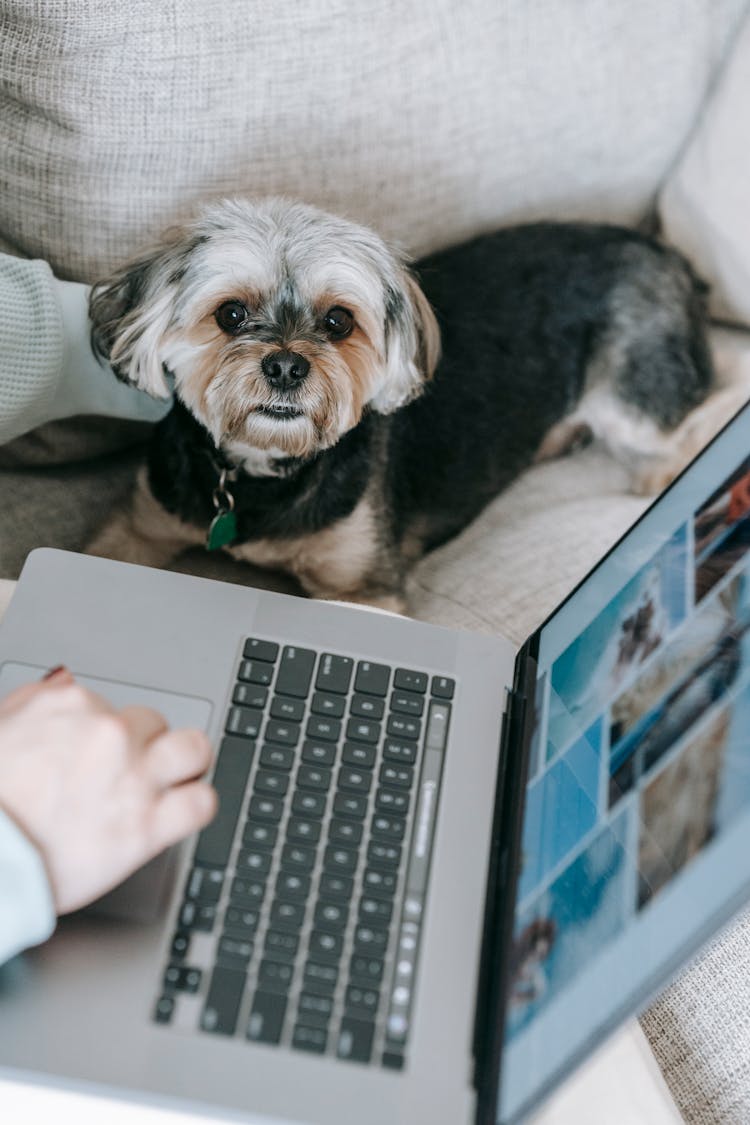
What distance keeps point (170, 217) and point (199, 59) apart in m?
0.19

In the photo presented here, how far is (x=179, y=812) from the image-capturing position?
65cm

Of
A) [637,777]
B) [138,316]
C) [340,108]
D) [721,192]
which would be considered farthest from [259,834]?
[721,192]

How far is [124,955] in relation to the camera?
680 mm

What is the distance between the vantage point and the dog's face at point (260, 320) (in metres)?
1.13

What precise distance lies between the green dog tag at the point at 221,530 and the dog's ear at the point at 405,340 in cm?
25

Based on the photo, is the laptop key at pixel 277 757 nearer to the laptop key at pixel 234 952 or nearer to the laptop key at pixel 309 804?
the laptop key at pixel 309 804

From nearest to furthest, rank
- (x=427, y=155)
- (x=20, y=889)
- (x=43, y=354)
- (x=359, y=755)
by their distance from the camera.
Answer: (x=20, y=889) → (x=359, y=755) → (x=43, y=354) → (x=427, y=155)

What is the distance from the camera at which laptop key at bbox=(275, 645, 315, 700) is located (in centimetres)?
84

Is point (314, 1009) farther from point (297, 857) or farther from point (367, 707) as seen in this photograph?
point (367, 707)

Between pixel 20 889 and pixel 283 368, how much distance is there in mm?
687

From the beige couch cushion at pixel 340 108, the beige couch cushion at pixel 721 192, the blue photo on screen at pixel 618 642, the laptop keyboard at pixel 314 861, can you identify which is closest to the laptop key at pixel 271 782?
the laptop keyboard at pixel 314 861

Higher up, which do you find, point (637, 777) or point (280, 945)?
point (637, 777)

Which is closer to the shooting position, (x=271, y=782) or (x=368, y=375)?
(x=271, y=782)

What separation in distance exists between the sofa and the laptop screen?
0.32m
